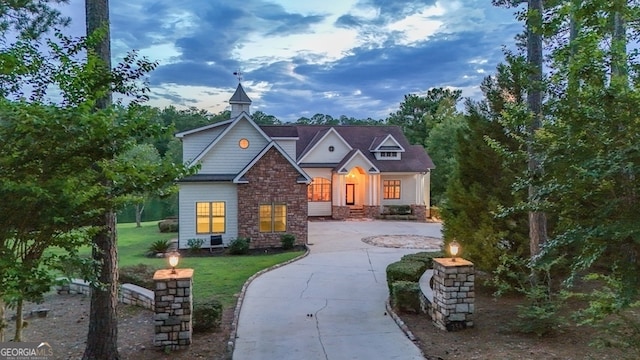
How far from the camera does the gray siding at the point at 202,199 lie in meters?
16.1

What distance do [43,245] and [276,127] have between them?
17551mm

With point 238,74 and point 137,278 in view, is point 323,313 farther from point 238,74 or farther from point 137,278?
point 238,74

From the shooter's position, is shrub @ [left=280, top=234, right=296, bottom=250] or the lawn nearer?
the lawn

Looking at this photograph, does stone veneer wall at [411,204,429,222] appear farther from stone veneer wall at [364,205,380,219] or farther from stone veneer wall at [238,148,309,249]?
stone veneer wall at [238,148,309,249]

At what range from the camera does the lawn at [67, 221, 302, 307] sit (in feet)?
31.6

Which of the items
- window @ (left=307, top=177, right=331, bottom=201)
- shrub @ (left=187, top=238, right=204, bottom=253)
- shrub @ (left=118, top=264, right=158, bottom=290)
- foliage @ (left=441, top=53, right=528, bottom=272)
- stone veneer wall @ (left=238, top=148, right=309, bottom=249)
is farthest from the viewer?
window @ (left=307, top=177, right=331, bottom=201)

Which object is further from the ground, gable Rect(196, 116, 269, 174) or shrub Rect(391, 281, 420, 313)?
gable Rect(196, 116, 269, 174)

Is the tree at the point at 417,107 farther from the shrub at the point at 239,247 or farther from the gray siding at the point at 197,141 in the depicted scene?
the shrub at the point at 239,247

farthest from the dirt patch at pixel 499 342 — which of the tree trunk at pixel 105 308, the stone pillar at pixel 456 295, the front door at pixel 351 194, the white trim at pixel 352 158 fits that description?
the front door at pixel 351 194

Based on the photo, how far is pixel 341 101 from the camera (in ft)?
137

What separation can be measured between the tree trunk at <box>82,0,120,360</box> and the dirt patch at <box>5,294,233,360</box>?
0.48 meters

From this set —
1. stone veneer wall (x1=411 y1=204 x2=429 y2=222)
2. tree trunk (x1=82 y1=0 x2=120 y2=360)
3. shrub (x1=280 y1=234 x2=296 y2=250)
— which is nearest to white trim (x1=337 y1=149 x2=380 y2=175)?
stone veneer wall (x1=411 y1=204 x2=429 y2=222)

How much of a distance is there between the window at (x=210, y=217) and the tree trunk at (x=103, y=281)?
10.6 metres

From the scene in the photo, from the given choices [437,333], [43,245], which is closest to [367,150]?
[437,333]
